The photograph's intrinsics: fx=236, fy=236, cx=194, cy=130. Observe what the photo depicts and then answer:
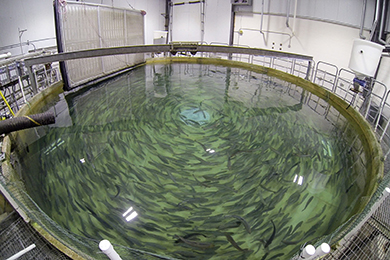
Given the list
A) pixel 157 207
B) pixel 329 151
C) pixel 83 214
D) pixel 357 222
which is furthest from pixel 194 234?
pixel 329 151

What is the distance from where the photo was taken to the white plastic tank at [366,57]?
5652 mm

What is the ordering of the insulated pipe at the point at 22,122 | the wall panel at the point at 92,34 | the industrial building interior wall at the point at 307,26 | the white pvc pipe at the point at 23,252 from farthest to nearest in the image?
the industrial building interior wall at the point at 307,26 < the wall panel at the point at 92,34 < the insulated pipe at the point at 22,122 < the white pvc pipe at the point at 23,252

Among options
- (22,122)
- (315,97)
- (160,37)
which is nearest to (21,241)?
(22,122)

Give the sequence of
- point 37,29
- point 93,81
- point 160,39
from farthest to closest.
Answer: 1. point 160,39
2. point 37,29
3. point 93,81

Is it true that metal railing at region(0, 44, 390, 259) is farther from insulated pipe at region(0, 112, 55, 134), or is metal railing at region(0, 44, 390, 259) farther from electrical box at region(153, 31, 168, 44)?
electrical box at region(153, 31, 168, 44)

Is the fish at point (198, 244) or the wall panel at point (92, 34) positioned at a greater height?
the wall panel at point (92, 34)

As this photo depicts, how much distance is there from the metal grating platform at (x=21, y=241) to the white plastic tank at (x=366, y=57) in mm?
7048

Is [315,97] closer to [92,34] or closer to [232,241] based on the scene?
[232,241]

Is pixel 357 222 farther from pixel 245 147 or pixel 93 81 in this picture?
pixel 93 81

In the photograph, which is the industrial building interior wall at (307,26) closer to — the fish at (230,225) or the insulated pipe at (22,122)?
the fish at (230,225)

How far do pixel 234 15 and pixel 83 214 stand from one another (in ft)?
42.5

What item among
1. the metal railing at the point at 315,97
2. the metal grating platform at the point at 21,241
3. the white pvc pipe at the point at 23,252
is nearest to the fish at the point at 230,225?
the metal railing at the point at 315,97

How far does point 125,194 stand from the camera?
372 centimetres

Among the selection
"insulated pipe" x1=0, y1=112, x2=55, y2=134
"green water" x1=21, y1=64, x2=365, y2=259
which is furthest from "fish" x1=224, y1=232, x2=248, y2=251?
"insulated pipe" x1=0, y1=112, x2=55, y2=134
